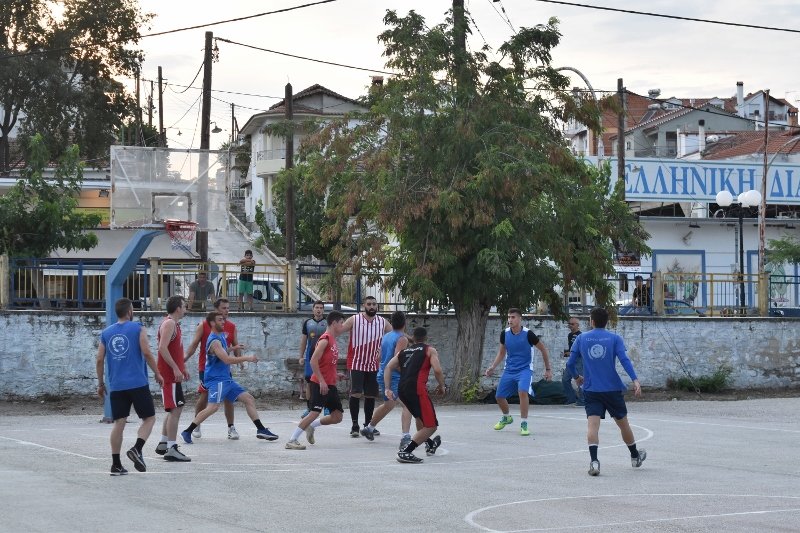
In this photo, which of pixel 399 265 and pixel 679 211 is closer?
pixel 399 265

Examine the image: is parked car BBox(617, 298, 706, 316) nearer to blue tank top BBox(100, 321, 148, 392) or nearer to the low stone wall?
the low stone wall

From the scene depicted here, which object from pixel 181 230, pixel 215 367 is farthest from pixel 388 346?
pixel 181 230

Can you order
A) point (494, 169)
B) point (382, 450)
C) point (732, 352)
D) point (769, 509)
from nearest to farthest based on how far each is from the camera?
point (769, 509) → point (382, 450) → point (494, 169) → point (732, 352)

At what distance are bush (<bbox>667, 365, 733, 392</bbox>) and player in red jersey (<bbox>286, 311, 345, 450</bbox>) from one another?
14344mm

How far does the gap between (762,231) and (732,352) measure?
32.0 feet

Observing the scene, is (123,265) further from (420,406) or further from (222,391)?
(420,406)

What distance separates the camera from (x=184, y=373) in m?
13.9

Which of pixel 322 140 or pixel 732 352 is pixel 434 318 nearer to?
pixel 322 140

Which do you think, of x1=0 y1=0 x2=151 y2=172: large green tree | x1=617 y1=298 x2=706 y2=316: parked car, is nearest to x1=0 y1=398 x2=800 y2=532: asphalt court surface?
x1=617 y1=298 x2=706 y2=316: parked car

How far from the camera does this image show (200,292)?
24734mm

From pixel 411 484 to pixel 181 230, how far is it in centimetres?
1022

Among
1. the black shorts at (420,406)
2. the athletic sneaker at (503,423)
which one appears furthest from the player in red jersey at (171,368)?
the athletic sneaker at (503,423)

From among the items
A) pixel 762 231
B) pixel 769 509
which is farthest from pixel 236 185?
pixel 769 509

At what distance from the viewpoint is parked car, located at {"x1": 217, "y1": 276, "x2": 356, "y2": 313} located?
83.3 ft
